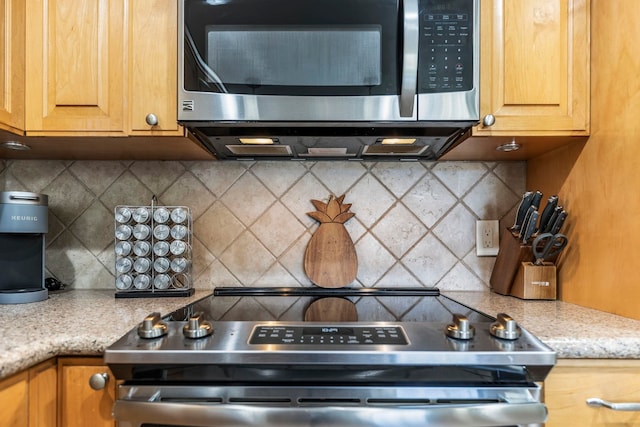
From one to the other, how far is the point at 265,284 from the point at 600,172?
109 centimetres

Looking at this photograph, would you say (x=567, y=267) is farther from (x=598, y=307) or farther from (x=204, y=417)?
(x=204, y=417)

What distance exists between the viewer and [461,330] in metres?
0.83

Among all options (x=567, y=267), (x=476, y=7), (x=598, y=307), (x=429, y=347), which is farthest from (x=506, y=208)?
(x=429, y=347)

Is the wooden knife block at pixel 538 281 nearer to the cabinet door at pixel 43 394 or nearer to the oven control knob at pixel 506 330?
the oven control knob at pixel 506 330


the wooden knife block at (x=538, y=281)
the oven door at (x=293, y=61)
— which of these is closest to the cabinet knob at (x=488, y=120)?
the oven door at (x=293, y=61)

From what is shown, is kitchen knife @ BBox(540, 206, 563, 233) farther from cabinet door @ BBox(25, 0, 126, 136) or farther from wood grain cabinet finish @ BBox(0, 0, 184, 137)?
cabinet door @ BBox(25, 0, 126, 136)

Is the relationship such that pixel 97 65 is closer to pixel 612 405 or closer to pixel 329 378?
pixel 329 378

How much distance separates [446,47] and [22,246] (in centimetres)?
136

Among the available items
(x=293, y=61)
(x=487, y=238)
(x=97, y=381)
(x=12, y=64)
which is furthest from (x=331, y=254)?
(x=12, y=64)

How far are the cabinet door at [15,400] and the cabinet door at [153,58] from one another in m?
0.67

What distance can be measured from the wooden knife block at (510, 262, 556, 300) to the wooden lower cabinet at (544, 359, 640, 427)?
397mm

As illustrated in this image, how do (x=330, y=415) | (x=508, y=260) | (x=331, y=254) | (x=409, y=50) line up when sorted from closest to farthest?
(x=330, y=415) → (x=409, y=50) → (x=508, y=260) → (x=331, y=254)

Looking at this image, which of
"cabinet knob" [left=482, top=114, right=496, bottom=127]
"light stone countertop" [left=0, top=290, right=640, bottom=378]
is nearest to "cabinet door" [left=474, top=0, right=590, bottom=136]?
"cabinet knob" [left=482, top=114, right=496, bottom=127]

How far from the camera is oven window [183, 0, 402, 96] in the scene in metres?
1.07
